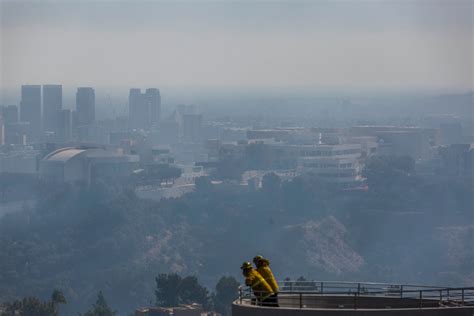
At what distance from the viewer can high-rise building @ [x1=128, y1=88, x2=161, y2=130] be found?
16850 cm

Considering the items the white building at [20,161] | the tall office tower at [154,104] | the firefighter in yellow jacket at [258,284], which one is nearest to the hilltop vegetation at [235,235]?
the white building at [20,161]

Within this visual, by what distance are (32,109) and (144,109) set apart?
1414 cm

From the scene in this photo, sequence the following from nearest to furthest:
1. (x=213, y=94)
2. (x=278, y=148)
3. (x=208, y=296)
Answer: (x=208, y=296) < (x=278, y=148) < (x=213, y=94)

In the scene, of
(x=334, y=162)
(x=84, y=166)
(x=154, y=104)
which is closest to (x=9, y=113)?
(x=154, y=104)

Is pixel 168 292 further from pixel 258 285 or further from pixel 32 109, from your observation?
pixel 32 109

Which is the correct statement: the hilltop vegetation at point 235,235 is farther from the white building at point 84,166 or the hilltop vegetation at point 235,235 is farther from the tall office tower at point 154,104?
the tall office tower at point 154,104

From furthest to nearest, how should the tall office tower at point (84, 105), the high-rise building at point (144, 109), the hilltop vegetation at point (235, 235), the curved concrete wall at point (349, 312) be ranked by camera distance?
1. the high-rise building at point (144, 109)
2. the tall office tower at point (84, 105)
3. the hilltop vegetation at point (235, 235)
4. the curved concrete wall at point (349, 312)

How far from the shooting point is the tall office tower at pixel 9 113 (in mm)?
158250

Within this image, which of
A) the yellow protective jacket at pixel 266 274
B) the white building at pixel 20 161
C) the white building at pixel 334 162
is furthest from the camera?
the white building at pixel 20 161

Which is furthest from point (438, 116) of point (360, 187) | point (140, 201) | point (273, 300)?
point (273, 300)

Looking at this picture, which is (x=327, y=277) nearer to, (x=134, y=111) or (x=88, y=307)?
(x=88, y=307)

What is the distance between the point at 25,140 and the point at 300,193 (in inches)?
1404

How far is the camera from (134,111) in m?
170

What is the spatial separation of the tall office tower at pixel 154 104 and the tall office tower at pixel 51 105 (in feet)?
35.1
